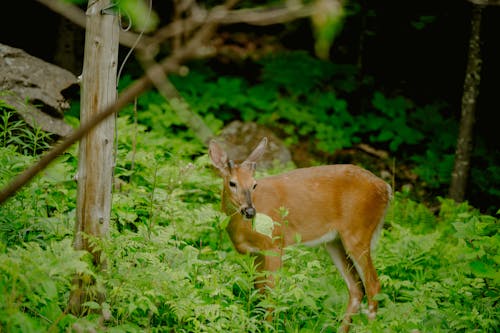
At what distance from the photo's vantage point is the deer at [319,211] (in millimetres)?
6012

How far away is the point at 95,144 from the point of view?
3846 millimetres

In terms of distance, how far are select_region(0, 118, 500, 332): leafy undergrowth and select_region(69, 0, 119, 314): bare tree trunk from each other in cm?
14

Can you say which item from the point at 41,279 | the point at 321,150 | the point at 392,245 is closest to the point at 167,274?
the point at 41,279

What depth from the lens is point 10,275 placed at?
3.28 metres

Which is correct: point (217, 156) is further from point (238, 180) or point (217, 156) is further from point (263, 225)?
point (263, 225)

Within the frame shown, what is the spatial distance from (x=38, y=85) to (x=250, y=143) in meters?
3.85

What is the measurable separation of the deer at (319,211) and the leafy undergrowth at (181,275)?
0.20m

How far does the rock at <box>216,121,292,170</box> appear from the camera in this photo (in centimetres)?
946

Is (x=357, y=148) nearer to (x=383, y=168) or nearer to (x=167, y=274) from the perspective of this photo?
(x=383, y=168)

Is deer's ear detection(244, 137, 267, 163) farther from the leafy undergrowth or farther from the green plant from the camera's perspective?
the green plant

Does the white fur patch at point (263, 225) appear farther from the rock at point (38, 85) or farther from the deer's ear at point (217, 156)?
the rock at point (38, 85)

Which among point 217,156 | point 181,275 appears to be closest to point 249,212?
point 217,156

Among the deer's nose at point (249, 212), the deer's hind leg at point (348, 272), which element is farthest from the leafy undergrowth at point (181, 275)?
the deer's nose at point (249, 212)

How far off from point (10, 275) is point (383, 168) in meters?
7.91
